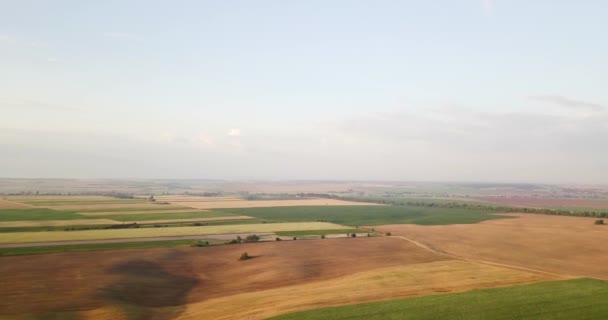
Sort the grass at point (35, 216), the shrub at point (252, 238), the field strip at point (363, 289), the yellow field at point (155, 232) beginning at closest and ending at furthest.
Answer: the field strip at point (363, 289) < the yellow field at point (155, 232) < the shrub at point (252, 238) < the grass at point (35, 216)

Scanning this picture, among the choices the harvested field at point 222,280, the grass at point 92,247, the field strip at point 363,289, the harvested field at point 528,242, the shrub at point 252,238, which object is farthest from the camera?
the shrub at point 252,238

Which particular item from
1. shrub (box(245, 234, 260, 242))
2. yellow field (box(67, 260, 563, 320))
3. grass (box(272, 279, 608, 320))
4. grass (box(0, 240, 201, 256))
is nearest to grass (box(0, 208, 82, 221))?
grass (box(0, 240, 201, 256))

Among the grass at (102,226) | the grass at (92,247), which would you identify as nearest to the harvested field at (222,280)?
the grass at (92,247)

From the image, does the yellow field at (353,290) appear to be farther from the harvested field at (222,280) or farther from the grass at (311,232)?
the grass at (311,232)

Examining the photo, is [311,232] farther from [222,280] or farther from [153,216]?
[153,216]

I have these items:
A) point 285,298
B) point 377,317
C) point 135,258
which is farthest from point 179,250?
point 377,317

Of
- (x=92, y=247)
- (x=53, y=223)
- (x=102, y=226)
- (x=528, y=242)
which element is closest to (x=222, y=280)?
(x=92, y=247)
